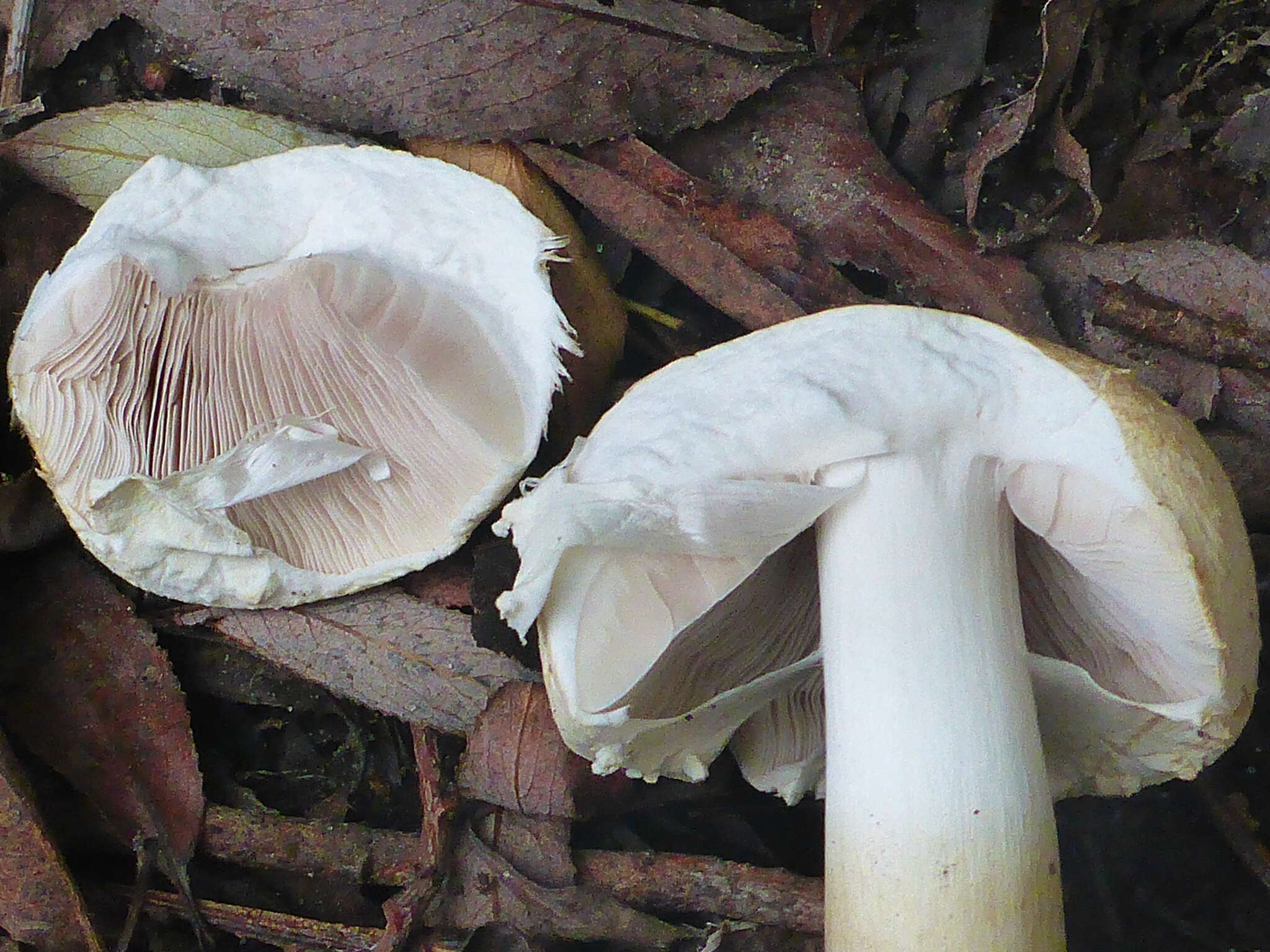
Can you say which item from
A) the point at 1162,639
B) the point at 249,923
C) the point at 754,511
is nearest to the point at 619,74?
the point at 754,511

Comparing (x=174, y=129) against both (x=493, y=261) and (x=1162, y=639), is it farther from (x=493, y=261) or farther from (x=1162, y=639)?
(x=1162, y=639)

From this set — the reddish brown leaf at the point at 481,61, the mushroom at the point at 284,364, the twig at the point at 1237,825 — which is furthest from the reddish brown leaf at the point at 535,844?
the reddish brown leaf at the point at 481,61

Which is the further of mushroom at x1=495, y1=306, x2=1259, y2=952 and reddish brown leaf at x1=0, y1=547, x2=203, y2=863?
reddish brown leaf at x1=0, y1=547, x2=203, y2=863

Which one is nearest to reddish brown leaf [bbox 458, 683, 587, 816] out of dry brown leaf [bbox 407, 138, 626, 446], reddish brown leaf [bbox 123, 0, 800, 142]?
dry brown leaf [bbox 407, 138, 626, 446]

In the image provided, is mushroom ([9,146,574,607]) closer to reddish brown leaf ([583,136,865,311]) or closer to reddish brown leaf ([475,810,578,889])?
reddish brown leaf ([583,136,865,311])

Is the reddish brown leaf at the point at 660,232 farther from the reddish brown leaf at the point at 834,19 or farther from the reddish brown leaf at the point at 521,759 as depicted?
the reddish brown leaf at the point at 521,759

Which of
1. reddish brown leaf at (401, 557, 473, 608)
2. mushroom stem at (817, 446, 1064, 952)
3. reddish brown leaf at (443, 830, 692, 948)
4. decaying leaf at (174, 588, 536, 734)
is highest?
mushroom stem at (817, 446, 1064, 952)
